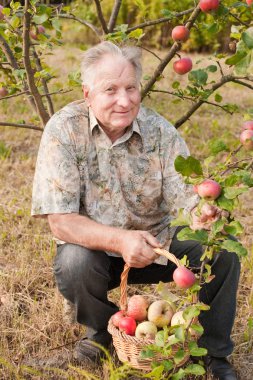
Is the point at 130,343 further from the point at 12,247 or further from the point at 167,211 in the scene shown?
the point at 12,247

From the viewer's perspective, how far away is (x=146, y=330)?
2.14 m

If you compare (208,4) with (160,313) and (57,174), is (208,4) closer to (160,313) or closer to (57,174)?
(57,174)

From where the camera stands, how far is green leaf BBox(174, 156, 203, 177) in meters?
1.56

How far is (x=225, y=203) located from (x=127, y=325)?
30.4 inches

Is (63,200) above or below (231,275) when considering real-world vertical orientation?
above

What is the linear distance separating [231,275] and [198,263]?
0.18m

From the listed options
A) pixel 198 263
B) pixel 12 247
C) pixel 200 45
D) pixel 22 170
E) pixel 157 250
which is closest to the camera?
pixel 157 250

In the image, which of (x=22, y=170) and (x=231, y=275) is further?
(x=22, y=170)

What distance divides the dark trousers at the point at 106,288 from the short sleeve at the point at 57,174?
6.3 inches

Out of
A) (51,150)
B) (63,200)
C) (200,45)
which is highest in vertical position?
(51,150)

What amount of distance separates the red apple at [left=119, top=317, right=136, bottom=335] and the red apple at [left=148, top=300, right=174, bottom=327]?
7cm

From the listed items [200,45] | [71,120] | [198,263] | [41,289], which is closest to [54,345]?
[41,289]

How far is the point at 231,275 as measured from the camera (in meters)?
2.25

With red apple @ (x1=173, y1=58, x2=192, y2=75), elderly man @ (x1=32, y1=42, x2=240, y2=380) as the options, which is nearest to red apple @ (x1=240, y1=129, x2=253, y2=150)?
elderly man @ (x1=32, y1=42, x2=240, y2=380)
